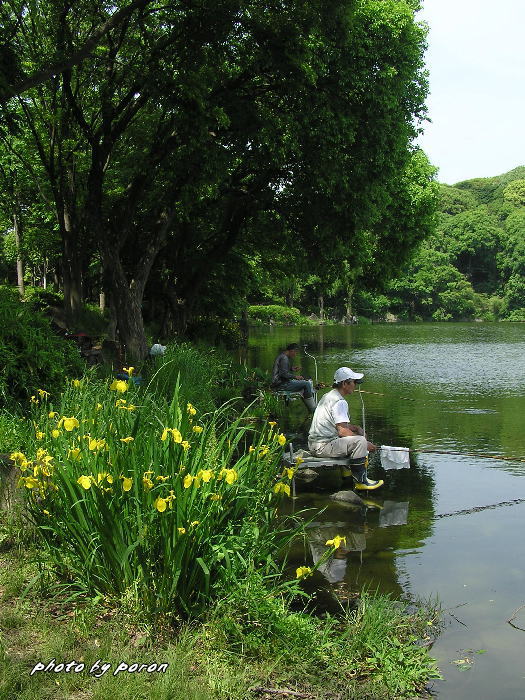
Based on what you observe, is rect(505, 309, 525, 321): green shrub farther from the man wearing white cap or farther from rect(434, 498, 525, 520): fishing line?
the man wearing white cap

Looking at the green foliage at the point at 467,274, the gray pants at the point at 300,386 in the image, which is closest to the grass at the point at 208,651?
the gray pants at the point at 300,386

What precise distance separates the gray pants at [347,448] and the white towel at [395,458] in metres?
0.68

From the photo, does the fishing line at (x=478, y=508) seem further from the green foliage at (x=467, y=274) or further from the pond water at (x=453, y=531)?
the green foliage at (x=467, y=274)

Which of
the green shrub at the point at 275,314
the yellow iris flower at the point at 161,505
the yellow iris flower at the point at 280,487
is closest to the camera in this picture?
the yellow iris flower at the point at 161,505

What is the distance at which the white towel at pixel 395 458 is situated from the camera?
8.88 meters

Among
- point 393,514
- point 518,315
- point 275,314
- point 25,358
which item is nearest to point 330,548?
point 393,514

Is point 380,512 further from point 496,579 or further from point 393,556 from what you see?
point 496,579

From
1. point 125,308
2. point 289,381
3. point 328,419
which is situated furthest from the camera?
point 125,308

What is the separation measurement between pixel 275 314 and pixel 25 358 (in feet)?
220

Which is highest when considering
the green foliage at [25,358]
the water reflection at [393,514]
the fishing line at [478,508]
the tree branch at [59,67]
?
the tree branch at [59,67]

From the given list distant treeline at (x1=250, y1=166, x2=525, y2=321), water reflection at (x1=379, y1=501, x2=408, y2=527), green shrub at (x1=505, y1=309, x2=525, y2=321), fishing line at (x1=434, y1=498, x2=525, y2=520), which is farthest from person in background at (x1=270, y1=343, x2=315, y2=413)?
green shrub at (x1=505, y1=309, x2=525, y2=321)

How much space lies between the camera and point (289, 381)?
1456cm

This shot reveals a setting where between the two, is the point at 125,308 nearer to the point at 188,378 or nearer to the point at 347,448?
the point at 188,378

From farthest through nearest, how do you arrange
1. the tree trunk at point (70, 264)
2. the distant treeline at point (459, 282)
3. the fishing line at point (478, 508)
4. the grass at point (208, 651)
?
the distant treeline at point (459, 282), the tree trunk at point (70, 264), the fishing line at point (478, 508), the grass at point (208, 651)
